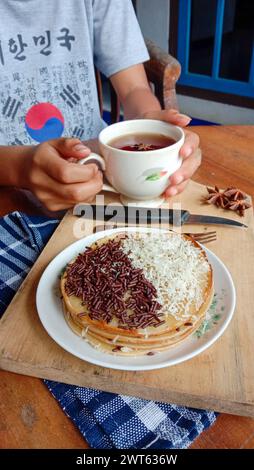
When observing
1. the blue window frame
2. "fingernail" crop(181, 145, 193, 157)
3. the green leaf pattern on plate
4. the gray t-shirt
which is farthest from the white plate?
the blue window frame

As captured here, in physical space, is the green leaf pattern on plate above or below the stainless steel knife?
below

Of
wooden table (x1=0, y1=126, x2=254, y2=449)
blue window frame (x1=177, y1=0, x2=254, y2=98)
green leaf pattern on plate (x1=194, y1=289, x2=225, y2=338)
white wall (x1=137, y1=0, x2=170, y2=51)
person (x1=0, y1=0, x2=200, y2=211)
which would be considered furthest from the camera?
white wall (x1=137, y1=0, x2=170, y2=51)

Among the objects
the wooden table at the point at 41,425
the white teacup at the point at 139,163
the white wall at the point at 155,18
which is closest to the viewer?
the wooden table at the point at 41,425

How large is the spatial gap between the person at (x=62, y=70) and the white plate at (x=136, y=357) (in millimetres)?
333

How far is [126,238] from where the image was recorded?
83 centimetres

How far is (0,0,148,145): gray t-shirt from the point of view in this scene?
1.31 m

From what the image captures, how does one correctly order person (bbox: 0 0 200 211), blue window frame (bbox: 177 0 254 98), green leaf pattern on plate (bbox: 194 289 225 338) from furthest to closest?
blue window frame (bbox: 177 0 254 98) < person (bbox: 0 0 200 211) < green leaf pattern on plate (bbox: 194 289 225 338)

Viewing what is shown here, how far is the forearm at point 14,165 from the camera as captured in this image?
101 centimetres

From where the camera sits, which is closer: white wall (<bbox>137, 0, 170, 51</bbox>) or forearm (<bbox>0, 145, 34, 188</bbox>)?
forearm (<bbox>0, 145, 34, 188</bbox>)

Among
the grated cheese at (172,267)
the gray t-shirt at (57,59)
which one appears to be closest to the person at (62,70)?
the gray t-shirt at (57,59)

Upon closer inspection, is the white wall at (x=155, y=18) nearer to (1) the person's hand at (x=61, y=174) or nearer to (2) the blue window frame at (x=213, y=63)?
(2) the blue window frame at (x=213, y=63)

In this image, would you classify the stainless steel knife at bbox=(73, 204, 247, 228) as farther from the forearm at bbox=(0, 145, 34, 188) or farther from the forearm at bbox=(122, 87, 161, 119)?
the forearm at bbox=(122, 87, 161, 119)

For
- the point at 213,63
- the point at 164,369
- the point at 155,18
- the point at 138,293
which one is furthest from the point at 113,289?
the point at 155,18

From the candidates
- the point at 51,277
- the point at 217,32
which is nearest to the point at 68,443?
the point at 51,277
